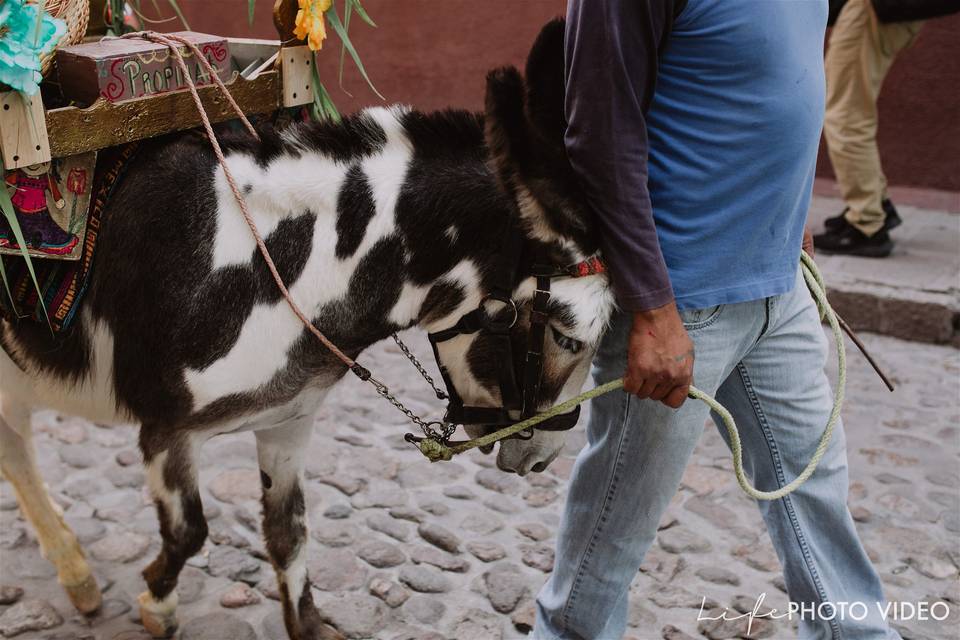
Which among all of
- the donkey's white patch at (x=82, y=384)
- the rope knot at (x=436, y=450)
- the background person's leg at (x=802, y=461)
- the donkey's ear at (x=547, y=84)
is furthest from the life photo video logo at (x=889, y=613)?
the donkey's white patch at (x=82, y=384)

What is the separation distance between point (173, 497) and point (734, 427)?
1.31 meters

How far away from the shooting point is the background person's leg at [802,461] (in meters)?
2.23

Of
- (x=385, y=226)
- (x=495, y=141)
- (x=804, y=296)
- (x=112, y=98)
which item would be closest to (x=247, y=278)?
(x=385, y=226)

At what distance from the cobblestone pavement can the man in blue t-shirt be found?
2.18 ft

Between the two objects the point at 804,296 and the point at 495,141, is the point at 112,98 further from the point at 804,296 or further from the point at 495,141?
the point at 804,296

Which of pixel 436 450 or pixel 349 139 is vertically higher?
pixel 349 139

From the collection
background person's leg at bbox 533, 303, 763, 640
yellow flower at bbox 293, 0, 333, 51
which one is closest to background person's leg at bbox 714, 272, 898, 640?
background person's leg at bbox 533, 303, 763, 640

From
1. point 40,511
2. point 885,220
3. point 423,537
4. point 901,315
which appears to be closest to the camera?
point 40,511

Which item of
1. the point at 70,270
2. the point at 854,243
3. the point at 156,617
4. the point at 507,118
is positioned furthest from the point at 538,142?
the point at 854,243

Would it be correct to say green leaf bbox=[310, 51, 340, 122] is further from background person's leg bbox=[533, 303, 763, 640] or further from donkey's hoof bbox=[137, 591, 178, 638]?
donkey's hoof bbox=[137, 591, 178, 638]

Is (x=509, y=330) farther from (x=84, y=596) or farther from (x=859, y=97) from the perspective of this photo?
(x=859, y=97)

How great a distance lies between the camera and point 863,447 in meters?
3.96

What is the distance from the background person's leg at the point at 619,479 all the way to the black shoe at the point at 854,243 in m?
3.70

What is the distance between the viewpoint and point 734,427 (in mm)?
2082
